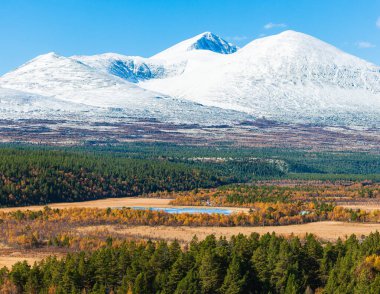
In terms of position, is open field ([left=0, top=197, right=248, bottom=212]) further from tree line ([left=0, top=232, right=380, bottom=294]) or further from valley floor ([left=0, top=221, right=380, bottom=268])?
tree line ([left=0, top=232, right=380, bottom=294])

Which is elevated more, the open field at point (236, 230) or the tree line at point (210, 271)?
the tree line at point (210, 271)

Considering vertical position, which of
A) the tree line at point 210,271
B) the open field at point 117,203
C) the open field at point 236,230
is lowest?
the open field at point 117,203

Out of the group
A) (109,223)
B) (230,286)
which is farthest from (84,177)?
(230,286)

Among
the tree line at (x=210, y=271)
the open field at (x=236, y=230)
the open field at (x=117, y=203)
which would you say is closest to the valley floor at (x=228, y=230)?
the open field at (x=236, y=230)

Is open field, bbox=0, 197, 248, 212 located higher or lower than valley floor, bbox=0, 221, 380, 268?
lower

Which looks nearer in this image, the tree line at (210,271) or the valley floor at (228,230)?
the tree line at (210,271)

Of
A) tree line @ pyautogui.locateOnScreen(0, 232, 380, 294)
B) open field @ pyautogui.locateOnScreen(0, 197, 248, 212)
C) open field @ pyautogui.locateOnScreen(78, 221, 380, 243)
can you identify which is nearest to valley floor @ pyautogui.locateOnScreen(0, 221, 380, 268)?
open field @ pyautogui.locateOnScreen(78, 221, 380, 243)

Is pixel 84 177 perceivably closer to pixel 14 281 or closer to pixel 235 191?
pixel 235 191

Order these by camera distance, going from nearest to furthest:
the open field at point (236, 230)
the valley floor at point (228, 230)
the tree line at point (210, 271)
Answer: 1. the tree line at point (210, 271)
2. the valley floor at point (228, 230)
3. the open field at point (236, 230)

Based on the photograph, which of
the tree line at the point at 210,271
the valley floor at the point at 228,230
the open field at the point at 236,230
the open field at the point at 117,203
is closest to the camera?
the tree line at the point at 210,271

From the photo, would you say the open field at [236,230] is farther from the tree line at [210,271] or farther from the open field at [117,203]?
the tree line at [210,271]
